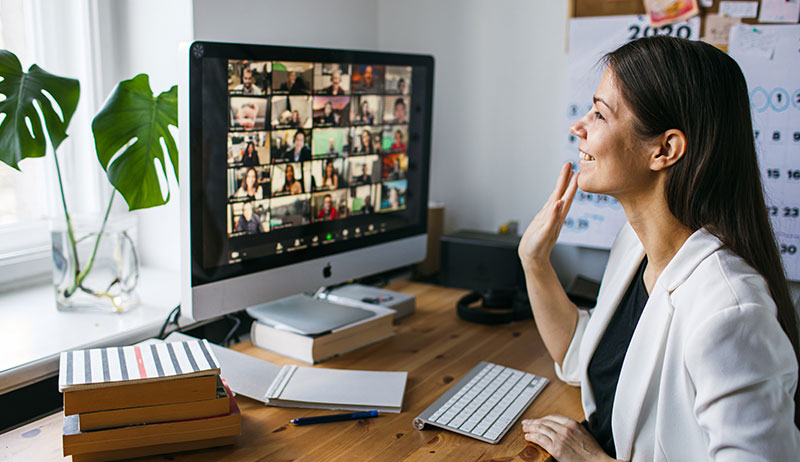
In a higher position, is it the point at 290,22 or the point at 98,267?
the point at 290,22

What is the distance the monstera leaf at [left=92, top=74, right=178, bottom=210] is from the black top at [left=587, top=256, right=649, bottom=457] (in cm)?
89

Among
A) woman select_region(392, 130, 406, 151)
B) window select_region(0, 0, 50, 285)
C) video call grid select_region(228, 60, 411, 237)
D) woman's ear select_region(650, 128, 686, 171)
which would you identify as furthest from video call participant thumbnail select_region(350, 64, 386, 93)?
window select_region(0, 0, 50, 285)

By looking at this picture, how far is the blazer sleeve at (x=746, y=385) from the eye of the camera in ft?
2.85

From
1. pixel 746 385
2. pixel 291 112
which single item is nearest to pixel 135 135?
pixel 291 112

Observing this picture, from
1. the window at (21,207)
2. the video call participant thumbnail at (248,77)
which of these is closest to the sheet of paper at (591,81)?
the video call participant thumbnail at (248,77)

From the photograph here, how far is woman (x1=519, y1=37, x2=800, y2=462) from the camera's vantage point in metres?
0.89

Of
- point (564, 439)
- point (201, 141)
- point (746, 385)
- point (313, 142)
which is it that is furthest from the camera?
point (313, 142)

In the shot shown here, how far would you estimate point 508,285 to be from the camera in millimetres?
1838

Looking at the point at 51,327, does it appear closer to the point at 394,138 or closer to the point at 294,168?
the point at 294,168

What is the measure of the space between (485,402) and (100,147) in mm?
854

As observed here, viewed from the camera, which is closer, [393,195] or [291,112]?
[291,112]

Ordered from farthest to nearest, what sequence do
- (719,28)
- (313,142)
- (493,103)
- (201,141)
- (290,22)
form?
(493,103) → (290,22) → (719,28) → (313,142) → (201,141)

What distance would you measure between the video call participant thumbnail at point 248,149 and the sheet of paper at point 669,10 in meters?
1.03

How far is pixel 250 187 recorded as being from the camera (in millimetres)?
1302
